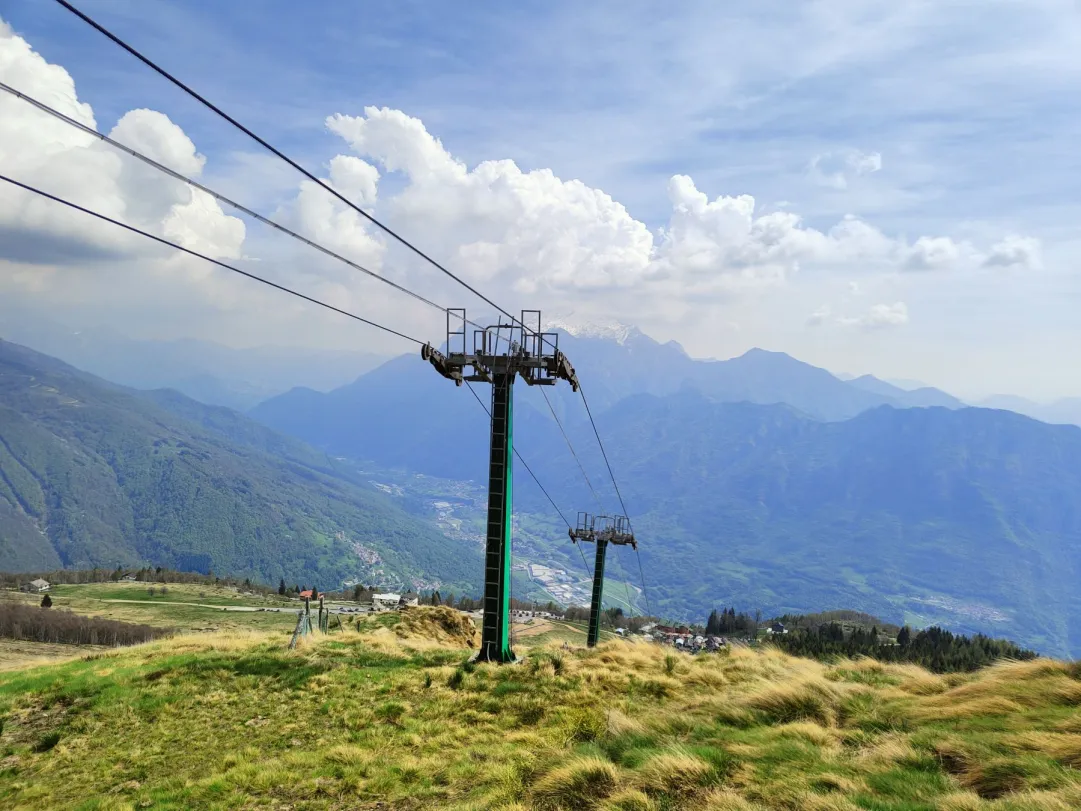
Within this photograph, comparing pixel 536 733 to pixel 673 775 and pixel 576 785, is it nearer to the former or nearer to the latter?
pixel 576 785

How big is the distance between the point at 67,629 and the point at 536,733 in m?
103

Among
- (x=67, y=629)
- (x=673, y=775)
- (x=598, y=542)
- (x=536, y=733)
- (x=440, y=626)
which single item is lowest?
(x=67, y=629)

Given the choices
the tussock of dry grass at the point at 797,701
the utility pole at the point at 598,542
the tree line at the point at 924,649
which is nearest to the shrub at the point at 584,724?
the tussock of dry grass at the point at 797,701

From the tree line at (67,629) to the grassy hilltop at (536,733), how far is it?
74008 millimetres

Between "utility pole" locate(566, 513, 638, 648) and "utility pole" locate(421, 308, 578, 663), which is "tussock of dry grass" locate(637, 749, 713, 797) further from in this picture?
"utility pole" locate(566, 513, 638, 648)

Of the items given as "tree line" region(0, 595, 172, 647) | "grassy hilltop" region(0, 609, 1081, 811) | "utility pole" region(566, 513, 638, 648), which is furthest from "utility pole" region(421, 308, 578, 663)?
"tree line" region(0, 595, 172, 647)

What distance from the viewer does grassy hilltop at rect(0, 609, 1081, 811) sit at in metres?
9.72

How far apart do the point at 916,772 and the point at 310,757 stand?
1308cm

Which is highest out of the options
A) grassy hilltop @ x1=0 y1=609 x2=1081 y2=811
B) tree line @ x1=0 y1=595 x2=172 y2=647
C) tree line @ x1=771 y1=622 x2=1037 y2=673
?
grassy hilltop @ x1=0 y1=609 x2=1081 y2=811

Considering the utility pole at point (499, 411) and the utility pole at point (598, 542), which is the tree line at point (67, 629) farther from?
the utility pole at point (499, 411)

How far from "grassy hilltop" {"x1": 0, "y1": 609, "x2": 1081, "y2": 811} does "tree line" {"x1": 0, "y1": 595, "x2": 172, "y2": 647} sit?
7401cm

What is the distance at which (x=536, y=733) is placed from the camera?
15844mm

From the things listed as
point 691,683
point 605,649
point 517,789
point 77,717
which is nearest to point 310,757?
point 517,789

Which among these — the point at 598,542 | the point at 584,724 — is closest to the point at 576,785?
the point at 584,724
